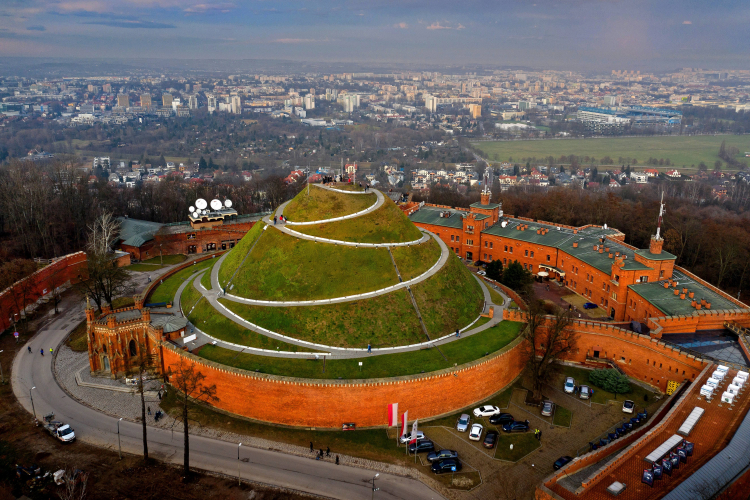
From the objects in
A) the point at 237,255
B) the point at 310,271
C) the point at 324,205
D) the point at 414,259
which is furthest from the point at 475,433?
the point at 237,255

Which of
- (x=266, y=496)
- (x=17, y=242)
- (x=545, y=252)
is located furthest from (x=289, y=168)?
(x=266, y=496)

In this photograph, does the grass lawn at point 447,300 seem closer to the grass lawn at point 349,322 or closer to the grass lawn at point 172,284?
the grass lawn at point 349,322

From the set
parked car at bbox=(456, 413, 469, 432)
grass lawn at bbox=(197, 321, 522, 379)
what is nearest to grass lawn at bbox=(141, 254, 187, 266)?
grass lawn at bbox=(197, 321, 522, 379)

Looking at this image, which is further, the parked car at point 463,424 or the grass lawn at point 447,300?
the grass lawn at point 447,300

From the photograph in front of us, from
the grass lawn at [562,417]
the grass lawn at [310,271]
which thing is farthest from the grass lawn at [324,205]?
the grass lawn at [562,417]

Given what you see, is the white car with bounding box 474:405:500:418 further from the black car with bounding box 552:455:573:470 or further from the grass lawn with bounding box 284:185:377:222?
the grass lawn with bounding box 284:185:377:222

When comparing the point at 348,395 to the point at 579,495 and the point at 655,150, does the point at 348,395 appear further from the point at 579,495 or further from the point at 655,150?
the point at 655,150

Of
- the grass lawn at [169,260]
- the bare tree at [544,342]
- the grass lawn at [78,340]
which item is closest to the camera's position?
the bare tree at [544,342]
